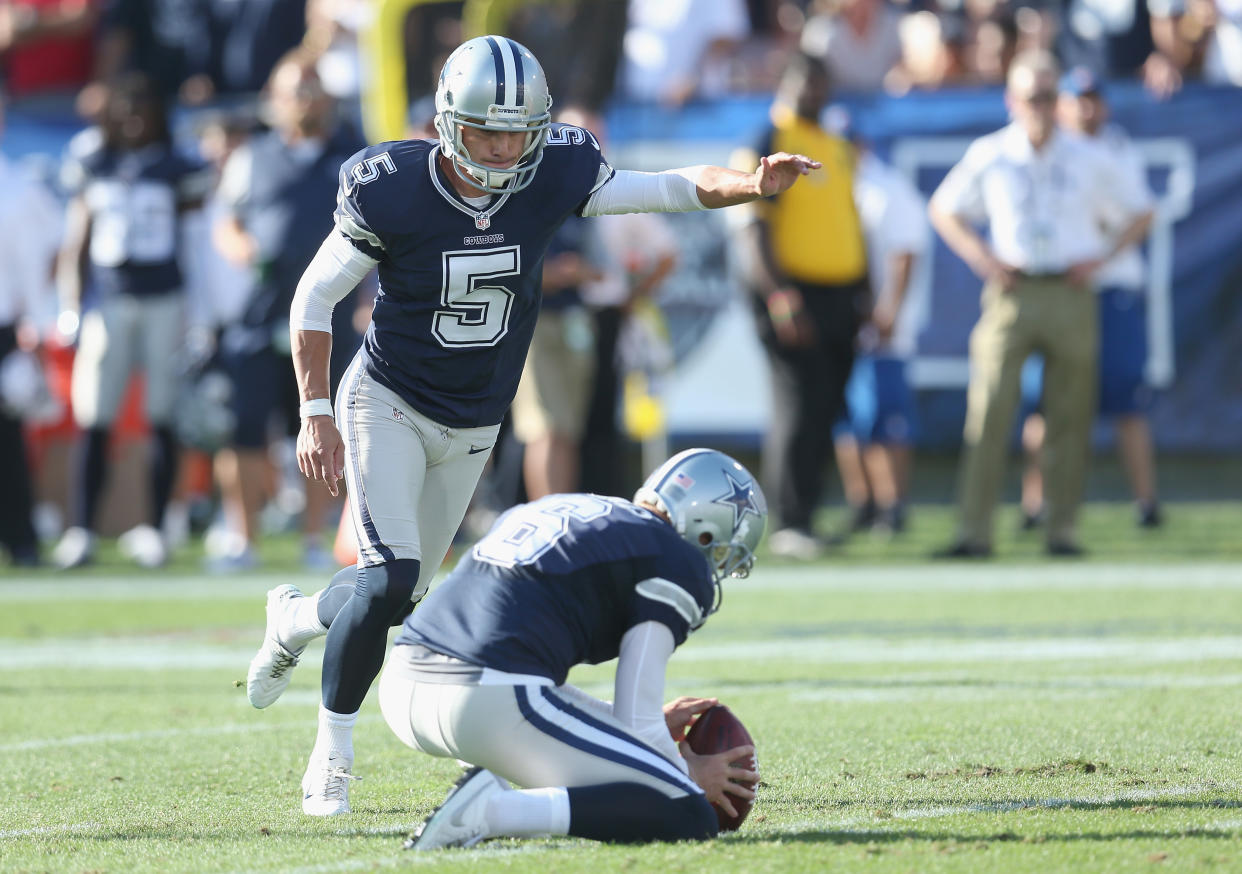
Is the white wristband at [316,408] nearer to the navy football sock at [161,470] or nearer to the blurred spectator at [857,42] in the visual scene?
the navy football sock at [161,470]

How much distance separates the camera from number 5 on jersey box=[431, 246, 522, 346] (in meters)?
4.38

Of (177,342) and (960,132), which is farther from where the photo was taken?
(960,132)

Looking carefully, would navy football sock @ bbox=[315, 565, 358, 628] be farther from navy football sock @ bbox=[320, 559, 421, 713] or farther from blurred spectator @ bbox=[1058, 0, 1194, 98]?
blurred spectator @ bbox=[1058, 0, 1194, 98]

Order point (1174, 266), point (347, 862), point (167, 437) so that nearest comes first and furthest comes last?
point (347, 862) < point (167, 437) < point (1174, 266)

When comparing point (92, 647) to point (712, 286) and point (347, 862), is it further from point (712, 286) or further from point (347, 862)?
point (712, 286)

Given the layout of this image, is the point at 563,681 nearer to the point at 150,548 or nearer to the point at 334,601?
the point at 334,601

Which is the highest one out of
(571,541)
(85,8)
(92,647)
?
(85,8)

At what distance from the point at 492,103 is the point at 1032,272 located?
18.2 ft

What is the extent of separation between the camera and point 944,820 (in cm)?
389

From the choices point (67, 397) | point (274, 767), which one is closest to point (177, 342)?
point (67, 397)

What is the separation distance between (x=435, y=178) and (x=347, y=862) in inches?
63.0

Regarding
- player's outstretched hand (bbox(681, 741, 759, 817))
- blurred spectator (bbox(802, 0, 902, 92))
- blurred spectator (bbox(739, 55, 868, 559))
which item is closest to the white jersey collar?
player's outstretched hand (bbox(681, 741, 759, 817))

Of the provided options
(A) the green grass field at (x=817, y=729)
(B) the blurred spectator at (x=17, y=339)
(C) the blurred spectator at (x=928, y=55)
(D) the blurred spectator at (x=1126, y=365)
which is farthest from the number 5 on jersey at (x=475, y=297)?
(C) the blurred spectator at (x=928, y=55)

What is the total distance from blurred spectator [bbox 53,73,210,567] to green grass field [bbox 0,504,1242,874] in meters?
0.85
